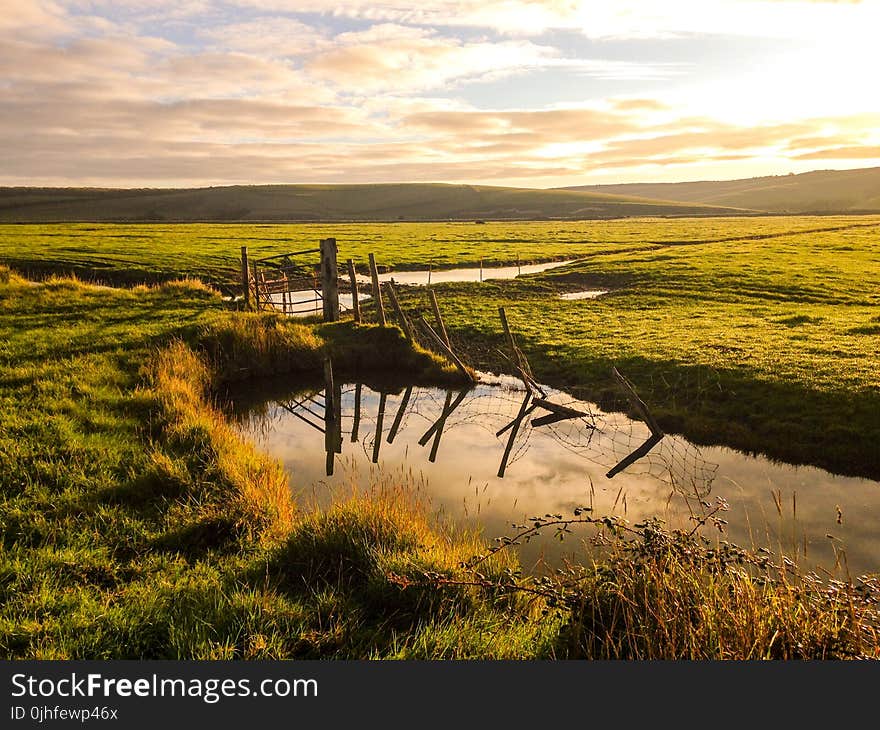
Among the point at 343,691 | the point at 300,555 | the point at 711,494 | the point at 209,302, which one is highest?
the point at 209,302

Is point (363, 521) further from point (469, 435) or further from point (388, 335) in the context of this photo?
point (388, 335)

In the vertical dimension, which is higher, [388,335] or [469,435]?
[388,335]

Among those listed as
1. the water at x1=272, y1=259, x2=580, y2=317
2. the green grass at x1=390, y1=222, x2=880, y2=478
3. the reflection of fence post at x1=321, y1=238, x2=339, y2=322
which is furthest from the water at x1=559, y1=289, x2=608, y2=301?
the reflection of fence post at x1=321, y1=238, x2=339, y2=322

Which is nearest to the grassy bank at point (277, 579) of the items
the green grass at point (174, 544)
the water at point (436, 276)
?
the green grass at point (174, 544)

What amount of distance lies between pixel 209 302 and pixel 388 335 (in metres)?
9.50

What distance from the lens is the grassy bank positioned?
5504 millimetres

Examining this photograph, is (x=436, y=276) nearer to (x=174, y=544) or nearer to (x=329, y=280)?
(x=329, y=280)

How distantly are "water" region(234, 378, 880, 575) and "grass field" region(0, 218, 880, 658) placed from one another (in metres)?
1.05

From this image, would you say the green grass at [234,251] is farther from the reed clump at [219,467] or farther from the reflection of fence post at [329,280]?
the reed clump at [219,467]

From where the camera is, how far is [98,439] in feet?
34.6

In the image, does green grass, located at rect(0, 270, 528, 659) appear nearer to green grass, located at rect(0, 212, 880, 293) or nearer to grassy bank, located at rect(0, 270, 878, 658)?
grassy bank, located at rect(0, 270, 878, 658)

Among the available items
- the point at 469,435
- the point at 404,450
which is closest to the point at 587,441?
the point at 469,435

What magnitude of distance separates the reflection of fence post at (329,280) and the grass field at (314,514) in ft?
5.40

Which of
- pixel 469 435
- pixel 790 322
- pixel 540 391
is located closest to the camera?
pixel 469 435
